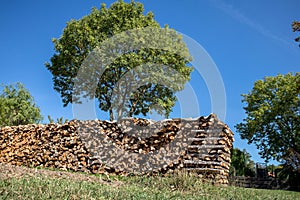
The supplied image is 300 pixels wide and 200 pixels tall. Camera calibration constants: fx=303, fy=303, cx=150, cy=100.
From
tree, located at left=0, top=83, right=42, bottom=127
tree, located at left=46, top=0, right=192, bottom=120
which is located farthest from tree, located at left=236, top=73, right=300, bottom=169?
tree, located at left=0, top=83, right=42, bottom=127

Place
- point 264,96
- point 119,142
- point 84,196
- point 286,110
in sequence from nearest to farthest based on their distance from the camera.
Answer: point 84,196
point 119,142
point 286,110
point 264,96

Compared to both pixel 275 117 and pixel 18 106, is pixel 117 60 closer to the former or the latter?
pixel 275 117

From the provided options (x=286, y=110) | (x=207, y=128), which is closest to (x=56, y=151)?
(x=207, y=128)

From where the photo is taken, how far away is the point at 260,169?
20.5 meters

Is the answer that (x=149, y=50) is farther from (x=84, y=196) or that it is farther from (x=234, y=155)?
(x=84, y=196)

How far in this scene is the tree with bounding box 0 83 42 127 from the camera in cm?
2692

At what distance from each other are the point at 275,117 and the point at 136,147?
17873 millimetres

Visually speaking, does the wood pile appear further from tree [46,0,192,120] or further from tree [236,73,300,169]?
tree [236,73,300,169]

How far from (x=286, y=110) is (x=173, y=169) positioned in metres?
17.8

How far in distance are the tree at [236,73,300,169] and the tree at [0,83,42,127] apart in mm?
19593

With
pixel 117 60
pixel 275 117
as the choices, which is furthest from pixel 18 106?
pixel 275 117

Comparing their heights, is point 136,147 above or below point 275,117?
below

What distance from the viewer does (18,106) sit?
95.0 feet

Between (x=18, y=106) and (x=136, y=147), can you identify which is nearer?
(x=136, y=147)
